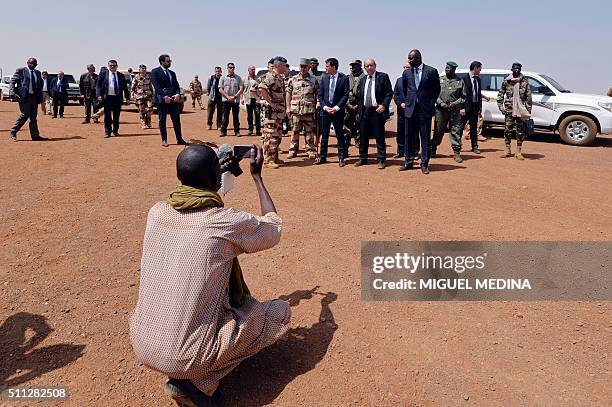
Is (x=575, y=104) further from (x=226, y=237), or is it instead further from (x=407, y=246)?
(x=226, y=237)

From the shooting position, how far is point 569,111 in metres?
12.1

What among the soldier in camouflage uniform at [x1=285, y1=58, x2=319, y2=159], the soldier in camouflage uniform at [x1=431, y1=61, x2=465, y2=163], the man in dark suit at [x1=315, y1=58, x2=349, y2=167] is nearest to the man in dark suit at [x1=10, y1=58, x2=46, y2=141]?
the soldier in camouflage uniform at [x1=285, y1=58, x2=319, y2=159]

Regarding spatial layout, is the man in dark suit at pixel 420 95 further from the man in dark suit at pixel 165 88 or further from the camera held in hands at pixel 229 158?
the camera held in hands at pixel 229 158

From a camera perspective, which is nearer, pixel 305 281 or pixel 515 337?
pixel 515 337

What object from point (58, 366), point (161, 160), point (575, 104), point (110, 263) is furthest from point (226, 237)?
point (575, 104)

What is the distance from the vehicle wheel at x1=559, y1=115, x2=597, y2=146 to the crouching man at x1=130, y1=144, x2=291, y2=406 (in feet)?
38.3

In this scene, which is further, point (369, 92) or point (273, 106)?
point (273, 106)

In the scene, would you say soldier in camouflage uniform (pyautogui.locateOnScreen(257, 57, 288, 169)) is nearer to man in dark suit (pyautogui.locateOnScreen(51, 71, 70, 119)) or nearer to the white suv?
the white suv

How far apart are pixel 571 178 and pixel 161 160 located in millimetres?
7076

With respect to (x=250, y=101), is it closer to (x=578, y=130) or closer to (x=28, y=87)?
(x=28, y=87)

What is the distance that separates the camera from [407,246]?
4.88m

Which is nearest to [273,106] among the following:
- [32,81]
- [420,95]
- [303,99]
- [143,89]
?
[303,99]

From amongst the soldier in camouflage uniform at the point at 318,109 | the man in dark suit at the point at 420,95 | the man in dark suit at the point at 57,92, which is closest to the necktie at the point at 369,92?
the man in dark suit at the point at 420,95

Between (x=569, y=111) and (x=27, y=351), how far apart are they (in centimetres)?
1248
